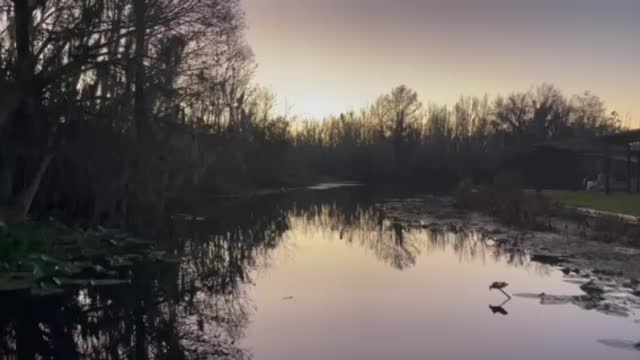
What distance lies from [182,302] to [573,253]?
40.6 ft

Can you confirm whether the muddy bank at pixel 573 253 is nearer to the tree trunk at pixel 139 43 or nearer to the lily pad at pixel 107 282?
the lily pad at pixel 107 282

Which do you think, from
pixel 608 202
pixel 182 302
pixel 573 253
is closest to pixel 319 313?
pixel 182 302

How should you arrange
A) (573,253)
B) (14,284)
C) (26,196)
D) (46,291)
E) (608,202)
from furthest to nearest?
1. (608,202)
2. (26,196)
3. (573,253)
4. (14,284)
5. (46,291)

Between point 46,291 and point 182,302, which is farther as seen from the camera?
point 46,291

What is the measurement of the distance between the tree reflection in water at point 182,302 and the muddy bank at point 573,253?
776mm

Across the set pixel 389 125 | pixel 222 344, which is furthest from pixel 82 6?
pixel 389 125

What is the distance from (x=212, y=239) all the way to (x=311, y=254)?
5140mm

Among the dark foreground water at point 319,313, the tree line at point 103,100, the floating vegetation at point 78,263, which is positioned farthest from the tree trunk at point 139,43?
the dark foreground water at point 319,313

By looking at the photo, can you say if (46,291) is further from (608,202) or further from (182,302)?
(608,202)

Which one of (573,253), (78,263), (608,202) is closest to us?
(78,263)

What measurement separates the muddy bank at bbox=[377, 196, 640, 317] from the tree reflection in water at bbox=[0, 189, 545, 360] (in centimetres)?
78

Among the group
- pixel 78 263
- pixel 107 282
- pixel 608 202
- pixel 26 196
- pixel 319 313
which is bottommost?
pixel 319 313

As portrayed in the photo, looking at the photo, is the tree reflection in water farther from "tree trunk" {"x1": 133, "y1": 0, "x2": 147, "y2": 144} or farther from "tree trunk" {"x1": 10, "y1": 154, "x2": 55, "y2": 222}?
"tree trunk" {"x1": 133, "y1": 0, "x2": 147, "y2": 144}

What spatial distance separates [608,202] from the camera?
108ft
